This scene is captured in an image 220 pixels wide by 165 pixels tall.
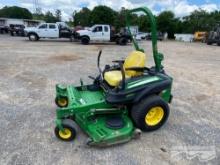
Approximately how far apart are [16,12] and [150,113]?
82.8m

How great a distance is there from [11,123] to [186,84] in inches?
199

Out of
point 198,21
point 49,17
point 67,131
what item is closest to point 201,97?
point 67,131

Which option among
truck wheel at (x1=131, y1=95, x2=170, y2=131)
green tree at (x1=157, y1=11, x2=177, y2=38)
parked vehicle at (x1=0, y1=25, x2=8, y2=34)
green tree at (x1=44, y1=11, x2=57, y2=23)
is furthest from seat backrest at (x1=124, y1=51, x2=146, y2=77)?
green tree at (x1=44, y1=11, x2=57, y2=23)

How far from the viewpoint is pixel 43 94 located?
5.84 metres

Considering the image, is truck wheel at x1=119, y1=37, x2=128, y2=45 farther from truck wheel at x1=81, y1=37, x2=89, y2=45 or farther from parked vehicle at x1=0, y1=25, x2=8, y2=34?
parked vehicle at x1=0, y1=25, x2=8, y2=34

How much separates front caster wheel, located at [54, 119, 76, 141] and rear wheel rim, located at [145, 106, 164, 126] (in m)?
1.20

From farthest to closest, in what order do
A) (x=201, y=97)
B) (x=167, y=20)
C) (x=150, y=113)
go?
(x=167, y=20)
(x=201, y=97)
(x=150, y=113)

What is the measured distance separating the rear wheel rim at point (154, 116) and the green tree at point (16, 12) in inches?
3176

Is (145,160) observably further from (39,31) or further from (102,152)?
(39,31)

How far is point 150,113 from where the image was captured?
13.2 feet

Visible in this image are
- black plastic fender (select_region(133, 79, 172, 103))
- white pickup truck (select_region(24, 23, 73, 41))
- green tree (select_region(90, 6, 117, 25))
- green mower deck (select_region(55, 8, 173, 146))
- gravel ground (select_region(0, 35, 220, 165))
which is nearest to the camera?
gravel ground (select_region(0, 35, 220, 165))

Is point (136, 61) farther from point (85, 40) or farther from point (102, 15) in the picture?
point (102, 15)

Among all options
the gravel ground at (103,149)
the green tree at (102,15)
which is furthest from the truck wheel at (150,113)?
the green tree at (102,15)

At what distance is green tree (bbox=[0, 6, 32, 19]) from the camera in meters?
76.8
